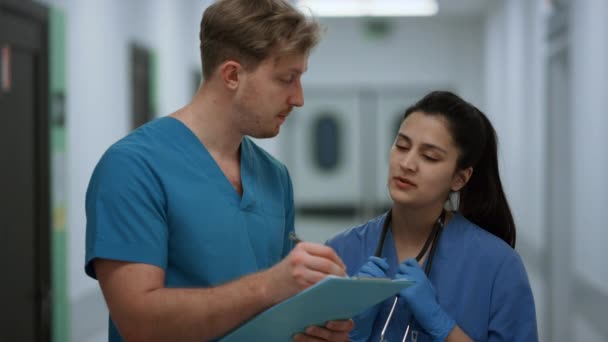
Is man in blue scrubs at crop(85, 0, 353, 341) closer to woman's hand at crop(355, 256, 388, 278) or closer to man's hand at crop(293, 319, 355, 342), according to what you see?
man's hand at crop(293, 319, 355, 342)

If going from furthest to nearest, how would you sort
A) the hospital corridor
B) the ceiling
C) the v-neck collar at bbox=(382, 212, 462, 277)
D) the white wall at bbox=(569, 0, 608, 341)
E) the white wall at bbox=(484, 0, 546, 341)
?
the ceiling, the white wall at bbox=(484, 0, 546, 341), the white wall at bbox=(569, 0, 608, 341), the hospital corridor, the v-neck collar at bbox=(382, 212, 462, 277)

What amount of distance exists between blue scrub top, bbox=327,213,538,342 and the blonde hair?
51 cm

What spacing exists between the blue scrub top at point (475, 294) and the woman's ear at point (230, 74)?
50cm

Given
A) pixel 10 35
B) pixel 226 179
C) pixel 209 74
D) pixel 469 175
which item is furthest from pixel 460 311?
pixel 10 35

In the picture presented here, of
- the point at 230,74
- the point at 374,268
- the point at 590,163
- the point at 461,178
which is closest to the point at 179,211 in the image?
the point at 230,74

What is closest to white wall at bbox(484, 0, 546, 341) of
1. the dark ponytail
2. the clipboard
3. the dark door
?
the dark door

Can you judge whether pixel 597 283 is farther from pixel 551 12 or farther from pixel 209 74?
pixel 209 74

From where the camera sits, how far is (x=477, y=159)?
1.69 meters

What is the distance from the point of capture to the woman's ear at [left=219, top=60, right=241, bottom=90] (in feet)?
4.58

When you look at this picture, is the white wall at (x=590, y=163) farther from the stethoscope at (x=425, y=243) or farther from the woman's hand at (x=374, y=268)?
the woman's hand at (x=374, y=268)

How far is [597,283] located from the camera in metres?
3.43

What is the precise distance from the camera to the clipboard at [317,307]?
44.9 inches

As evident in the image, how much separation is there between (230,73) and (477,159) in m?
0.59

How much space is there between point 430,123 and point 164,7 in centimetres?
367
